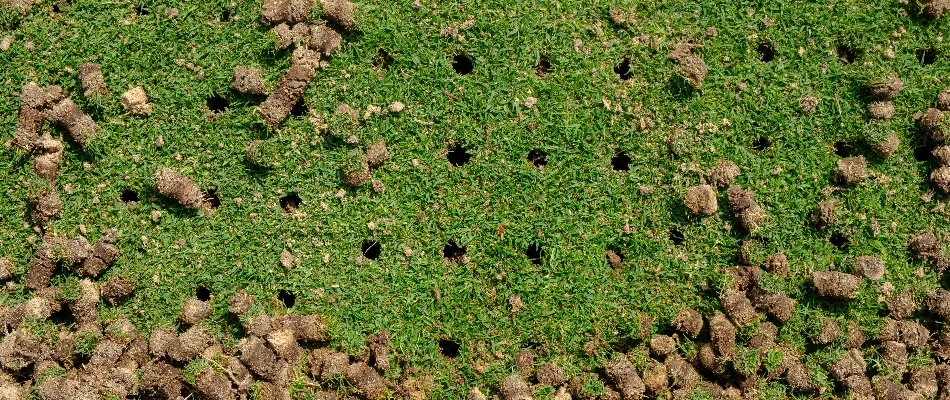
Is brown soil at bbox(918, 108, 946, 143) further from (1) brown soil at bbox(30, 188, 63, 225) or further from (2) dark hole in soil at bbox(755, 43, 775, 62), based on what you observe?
(1) brown soil at bbox(30, 188, 63, 225)

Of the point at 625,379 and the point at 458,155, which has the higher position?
the point at 458,155

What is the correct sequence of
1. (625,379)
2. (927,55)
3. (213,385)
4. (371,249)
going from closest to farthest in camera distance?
(213,385), (625,379), (371,249), (927,55)

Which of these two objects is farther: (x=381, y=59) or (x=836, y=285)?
(x=381, y=59)

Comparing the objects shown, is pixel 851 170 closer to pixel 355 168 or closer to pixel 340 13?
pixel 355 168

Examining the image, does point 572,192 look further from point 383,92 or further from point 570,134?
point 383,92

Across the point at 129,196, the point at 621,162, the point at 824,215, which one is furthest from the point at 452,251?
the point at 824,215

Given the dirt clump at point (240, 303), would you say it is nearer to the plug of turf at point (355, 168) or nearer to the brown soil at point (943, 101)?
→ the plug of turf at point (355, 168)

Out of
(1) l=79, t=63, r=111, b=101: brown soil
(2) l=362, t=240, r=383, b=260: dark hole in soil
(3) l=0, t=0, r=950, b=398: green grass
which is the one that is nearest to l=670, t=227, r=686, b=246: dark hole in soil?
(3) l=0, t=0, r=950, b=398: green grass

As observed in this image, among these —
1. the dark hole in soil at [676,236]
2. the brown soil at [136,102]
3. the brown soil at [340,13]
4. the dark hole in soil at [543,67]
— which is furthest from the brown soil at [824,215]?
the brown soil at [136,102]
